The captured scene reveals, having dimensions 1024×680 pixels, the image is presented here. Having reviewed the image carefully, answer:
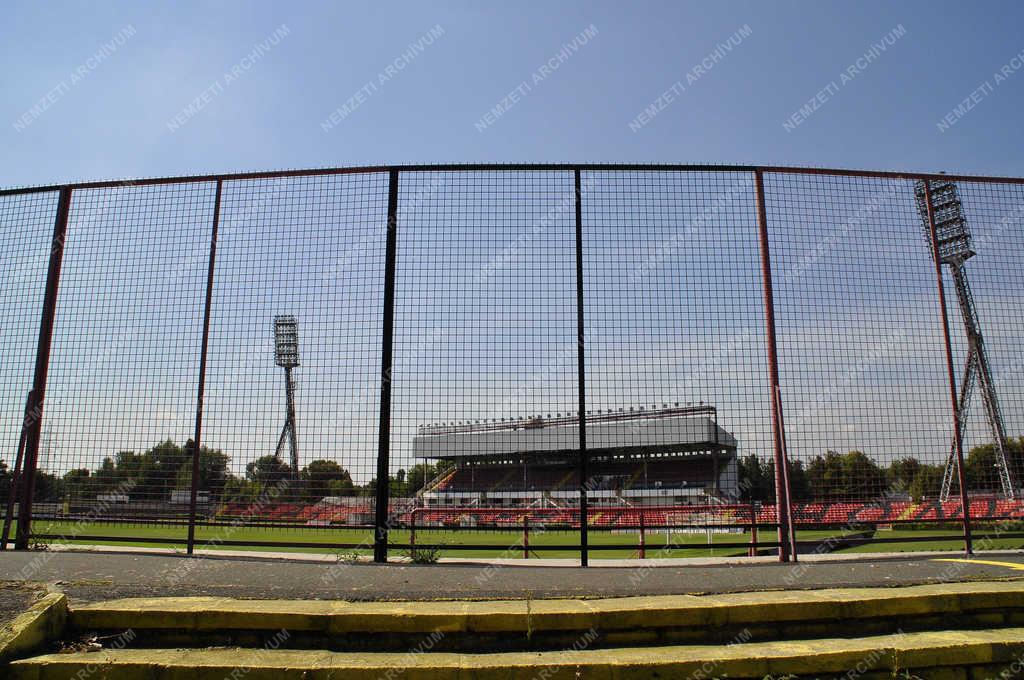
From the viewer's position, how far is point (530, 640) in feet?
10.9

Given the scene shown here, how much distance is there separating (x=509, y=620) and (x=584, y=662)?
0.45 m

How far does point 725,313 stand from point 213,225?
5.57 metres

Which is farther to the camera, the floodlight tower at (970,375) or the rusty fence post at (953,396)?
the floodlight tower at (970,375)

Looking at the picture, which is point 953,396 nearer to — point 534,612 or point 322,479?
point 534,612

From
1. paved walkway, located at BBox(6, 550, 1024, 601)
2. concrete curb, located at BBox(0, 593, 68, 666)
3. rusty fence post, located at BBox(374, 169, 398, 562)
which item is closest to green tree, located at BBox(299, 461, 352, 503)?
rusty fence post, located at BBox(374, 169, 398, 562)

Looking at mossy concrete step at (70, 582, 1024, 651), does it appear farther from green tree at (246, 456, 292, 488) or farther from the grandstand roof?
green tree at (246, 456, 292, 488)

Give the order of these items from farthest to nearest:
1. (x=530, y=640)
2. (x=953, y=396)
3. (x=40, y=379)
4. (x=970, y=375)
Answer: (x=40, y=379) → (x=970, y=375) → (x=953, y=396) → (x=530, y=640)

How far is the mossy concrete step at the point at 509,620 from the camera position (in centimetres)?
331

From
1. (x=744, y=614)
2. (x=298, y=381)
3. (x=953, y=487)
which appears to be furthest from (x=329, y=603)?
(x=953, y=487)

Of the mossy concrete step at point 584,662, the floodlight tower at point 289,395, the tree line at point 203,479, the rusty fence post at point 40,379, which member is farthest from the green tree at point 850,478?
the rusty fence post at point 40,379

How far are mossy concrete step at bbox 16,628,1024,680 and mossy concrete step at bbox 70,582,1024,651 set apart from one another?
0.08 meters

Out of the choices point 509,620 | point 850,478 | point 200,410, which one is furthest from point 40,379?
point 850,478

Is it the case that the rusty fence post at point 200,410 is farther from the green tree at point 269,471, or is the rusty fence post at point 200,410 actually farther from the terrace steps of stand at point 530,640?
the terrace steps of stand at point 530,640

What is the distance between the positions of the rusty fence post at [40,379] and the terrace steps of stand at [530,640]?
4191mm
